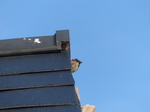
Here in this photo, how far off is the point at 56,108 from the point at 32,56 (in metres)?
0.73

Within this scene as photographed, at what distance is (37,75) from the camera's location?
102 inches

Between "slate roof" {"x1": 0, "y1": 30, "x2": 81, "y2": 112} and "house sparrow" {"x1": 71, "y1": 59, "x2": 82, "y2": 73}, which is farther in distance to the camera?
"house sparrow" {"x1": 71, "y1": 59, "x2": 82, "y2": 73}

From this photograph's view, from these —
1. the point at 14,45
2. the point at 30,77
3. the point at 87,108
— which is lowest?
the point at 87,108

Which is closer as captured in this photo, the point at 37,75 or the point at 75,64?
the point at 37,75

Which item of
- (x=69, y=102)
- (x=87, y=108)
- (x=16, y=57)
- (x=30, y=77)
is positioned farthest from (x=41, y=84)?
(x=87, y=108)

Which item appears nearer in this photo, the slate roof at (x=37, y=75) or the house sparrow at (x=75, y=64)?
the slate roof at (x=37, y=75)

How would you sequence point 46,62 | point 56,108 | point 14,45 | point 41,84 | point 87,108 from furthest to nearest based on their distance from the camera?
point 87,108, point 14,45, point 46,62, point 41,84, point 56,108

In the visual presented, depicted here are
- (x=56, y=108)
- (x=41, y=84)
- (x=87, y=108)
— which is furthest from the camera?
(x=87, y=108)

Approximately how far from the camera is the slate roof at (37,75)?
92.1 inches

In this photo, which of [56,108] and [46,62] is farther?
[46,62]

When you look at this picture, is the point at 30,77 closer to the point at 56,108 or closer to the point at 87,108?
the point at 56,108

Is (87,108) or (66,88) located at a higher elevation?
(66,88)

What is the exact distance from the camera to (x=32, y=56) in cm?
286

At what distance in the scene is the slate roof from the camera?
234 cm
